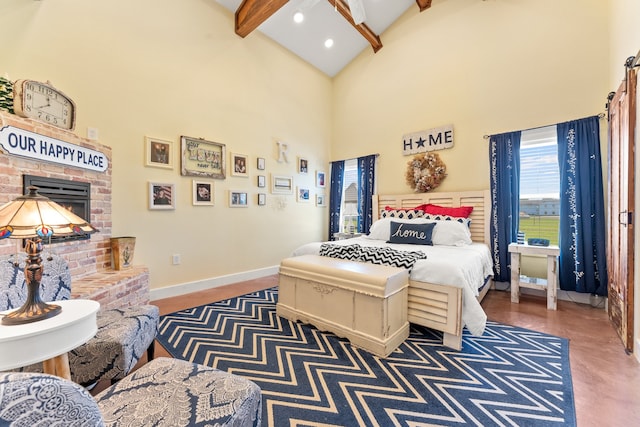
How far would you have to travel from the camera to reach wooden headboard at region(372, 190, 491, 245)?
3572 millimetres

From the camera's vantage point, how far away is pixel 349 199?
5250mm

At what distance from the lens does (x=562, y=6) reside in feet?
10.2

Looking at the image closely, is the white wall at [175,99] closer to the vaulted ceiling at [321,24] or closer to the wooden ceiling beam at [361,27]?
the vaulted ceiling at [321,24]

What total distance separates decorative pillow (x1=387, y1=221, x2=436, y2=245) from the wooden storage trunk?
107 cm

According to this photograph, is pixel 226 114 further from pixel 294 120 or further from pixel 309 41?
pixel 309 41

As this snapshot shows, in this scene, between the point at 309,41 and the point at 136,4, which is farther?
the point at 309,41

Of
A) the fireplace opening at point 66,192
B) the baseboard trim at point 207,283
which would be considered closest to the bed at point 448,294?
the baseboard trim at point 207,283

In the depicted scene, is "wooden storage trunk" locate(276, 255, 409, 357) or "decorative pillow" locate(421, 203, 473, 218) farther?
"decorative pillow" locate(421, 203, 473, 218)

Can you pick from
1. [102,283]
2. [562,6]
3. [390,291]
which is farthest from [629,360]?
[102,283]

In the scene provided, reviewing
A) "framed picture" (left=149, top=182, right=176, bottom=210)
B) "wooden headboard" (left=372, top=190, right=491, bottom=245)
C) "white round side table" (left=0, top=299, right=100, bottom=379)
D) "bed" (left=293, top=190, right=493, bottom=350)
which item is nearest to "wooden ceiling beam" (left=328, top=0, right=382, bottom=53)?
"wooden headboard" (left=372, top=190, right=491, bottom=245)

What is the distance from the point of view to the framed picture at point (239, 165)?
384 cm

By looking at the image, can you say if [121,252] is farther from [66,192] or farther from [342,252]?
Answer: [342,252]

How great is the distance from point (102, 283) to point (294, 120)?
362 cm

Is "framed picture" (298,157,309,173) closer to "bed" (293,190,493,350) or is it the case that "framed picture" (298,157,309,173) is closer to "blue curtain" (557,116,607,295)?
"bed" (293,190,493,350)
